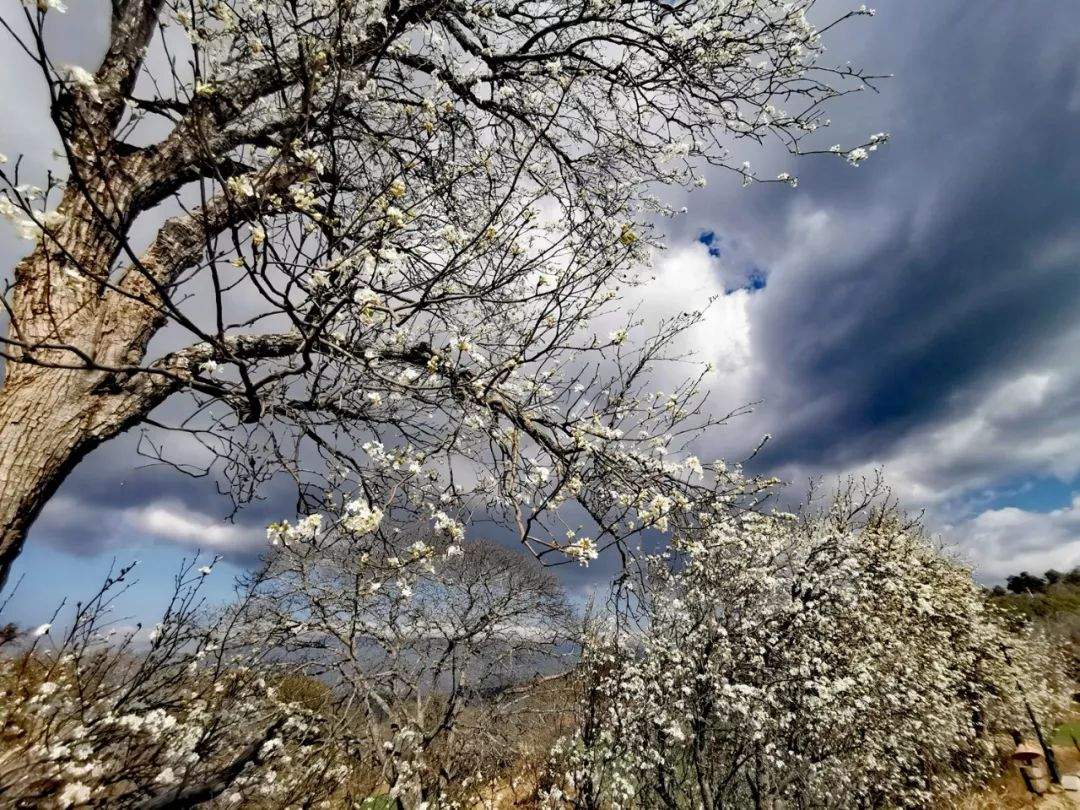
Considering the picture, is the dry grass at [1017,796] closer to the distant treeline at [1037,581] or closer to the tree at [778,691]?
the tree at [778,691]

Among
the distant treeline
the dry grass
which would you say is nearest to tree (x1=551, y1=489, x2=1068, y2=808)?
the dry grass

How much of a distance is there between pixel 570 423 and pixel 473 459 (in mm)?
784

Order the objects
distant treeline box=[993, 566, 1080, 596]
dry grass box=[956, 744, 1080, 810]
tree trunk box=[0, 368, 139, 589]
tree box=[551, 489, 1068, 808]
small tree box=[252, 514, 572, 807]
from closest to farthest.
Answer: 1. tree trunk box=[0, 368, 139, 589]
2. small tree box=[252, 514, 572, 807]
3. tree box=[551, 489, 1068, 808]
4. dry grass box=[956, 744, 1080, 810]
5. distant treeline box=[993, 566, 1080, 596]

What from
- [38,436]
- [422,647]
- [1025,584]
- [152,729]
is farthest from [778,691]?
[1025,584]

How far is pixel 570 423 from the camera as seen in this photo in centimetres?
318

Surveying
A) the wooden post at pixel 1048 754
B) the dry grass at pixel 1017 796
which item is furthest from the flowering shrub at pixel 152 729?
the wooden post at pixel 1048 754

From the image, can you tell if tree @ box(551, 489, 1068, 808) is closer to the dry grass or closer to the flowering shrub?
the dry grass

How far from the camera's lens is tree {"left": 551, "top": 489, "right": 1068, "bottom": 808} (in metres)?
7.87

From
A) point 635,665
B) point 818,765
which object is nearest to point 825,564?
point 818,765

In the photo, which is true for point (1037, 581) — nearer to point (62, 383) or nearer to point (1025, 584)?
point (1025, 584)

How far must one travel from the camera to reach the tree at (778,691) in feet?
25.8

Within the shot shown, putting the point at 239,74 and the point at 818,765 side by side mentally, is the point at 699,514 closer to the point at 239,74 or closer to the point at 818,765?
the point at 239,74

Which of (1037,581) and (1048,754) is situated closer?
(1048,754)

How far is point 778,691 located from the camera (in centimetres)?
921
